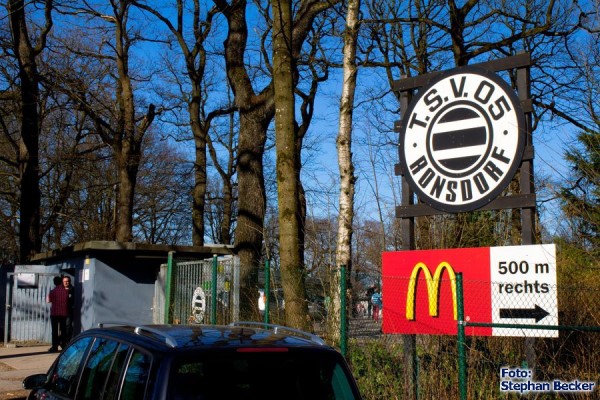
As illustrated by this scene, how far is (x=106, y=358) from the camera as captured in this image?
15.9 feet

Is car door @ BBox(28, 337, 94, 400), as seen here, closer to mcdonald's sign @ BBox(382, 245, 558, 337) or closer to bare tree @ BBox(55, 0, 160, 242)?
mcdonald's sign @ BBox(382, 245, 558, 337)

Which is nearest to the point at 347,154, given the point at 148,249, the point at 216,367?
the point at 216,367

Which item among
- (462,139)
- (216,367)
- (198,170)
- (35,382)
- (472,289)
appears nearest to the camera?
(216,367)

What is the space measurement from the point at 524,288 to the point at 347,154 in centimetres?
362

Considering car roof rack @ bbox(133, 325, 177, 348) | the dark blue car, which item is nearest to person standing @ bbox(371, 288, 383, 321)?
the dark blue car

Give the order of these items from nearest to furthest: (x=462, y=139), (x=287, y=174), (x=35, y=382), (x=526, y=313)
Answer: (x=35, y=382) → (x=526, y=313) → (x=462, y=139) → (x=287, y=174)

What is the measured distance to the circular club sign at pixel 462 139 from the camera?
7.97 metres

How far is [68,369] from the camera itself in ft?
18.0

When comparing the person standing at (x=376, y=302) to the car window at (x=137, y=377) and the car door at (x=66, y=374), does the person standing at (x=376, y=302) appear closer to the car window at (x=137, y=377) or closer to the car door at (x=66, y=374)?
the car door at (x=66, y=374)

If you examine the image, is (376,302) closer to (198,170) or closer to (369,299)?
(369,299)

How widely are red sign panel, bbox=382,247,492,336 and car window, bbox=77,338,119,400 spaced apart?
4.09m

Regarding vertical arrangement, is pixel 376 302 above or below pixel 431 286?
below

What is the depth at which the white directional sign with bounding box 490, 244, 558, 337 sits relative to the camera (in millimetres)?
7344

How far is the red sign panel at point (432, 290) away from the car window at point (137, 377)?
4320 mm
